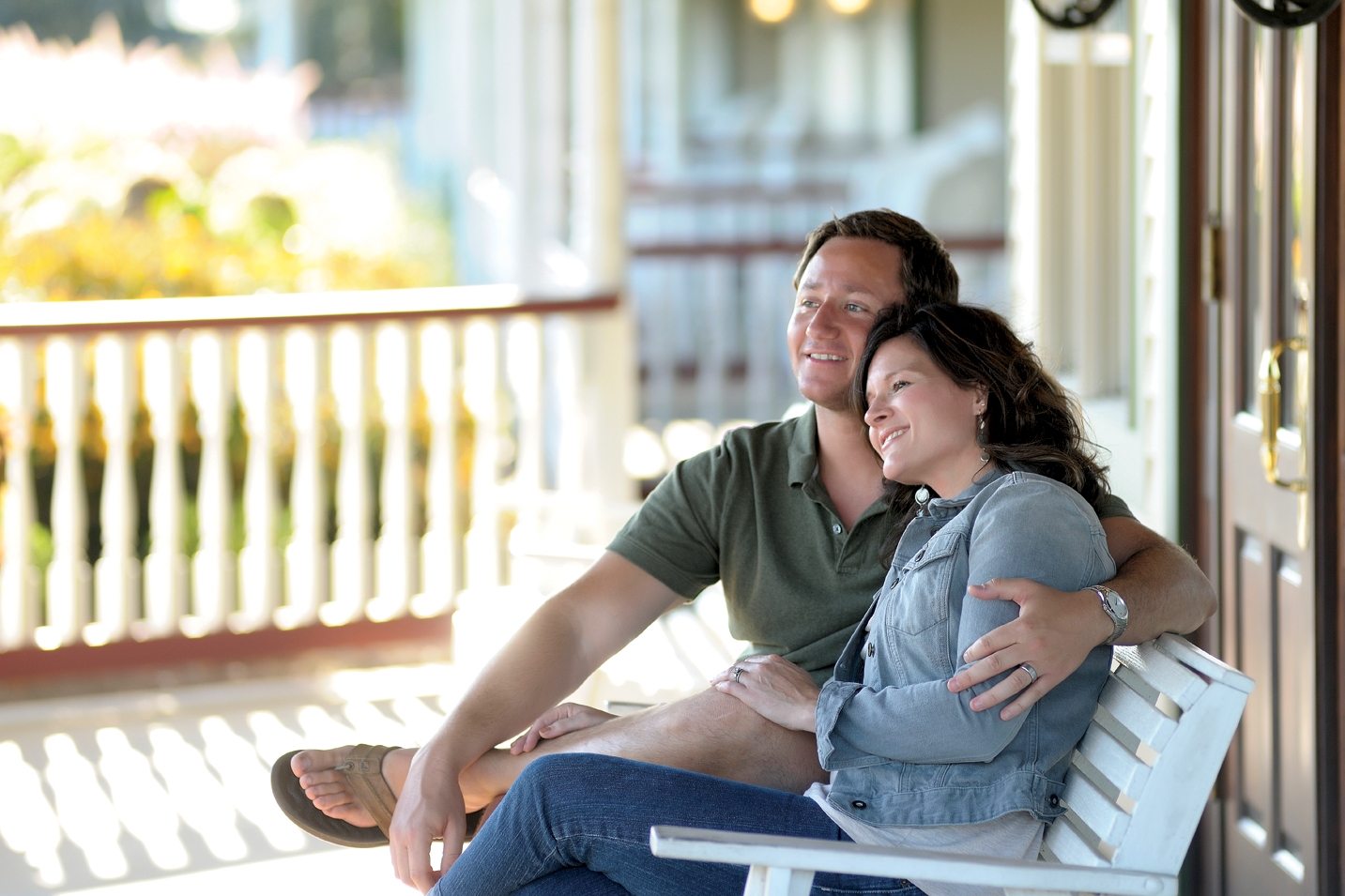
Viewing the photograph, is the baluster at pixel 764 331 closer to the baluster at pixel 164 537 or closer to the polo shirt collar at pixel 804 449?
the baluster at pixel 164 537

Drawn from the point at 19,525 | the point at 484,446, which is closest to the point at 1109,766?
the point at 484,446

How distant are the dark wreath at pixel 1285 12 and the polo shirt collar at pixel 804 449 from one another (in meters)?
0.82

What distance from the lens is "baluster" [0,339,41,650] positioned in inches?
157

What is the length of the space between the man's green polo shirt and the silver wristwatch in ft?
1.31

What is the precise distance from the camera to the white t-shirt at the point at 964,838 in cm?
161

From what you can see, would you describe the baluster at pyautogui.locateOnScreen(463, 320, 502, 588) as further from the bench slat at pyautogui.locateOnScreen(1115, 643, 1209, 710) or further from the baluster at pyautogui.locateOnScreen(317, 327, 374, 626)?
the bench slat at pyautogui.locateOnScreen(1115, 643, 1209, 710)

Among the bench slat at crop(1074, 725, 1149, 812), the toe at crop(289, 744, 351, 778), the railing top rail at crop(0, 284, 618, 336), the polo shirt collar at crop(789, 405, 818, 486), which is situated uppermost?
the railing top rail at crop(0, 284, 618, 336)

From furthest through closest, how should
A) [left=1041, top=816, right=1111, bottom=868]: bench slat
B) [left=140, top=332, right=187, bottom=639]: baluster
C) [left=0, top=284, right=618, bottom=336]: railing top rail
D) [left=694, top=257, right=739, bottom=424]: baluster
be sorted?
[left=694, top=257, right=739, bottom=424]: baluster < [left=140, top=332, right=187, bottom=639]: baluster < [left=0, top=284, right=618, bottom=336]: railing top rail < [left=1041, top=816, right=1111, bottom=868]: bench slat

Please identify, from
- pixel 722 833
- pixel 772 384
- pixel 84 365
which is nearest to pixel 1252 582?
pixel 722 833

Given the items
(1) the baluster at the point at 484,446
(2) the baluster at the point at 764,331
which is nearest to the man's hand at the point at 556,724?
(1) the baluster at the point at 484,446

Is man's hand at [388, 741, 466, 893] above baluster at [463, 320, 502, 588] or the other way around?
the other way around

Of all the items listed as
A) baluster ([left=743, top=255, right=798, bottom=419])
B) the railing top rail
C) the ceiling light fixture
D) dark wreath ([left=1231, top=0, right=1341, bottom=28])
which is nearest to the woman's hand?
dark wreath ([left=1231, top=0, right=1341, bottom=28])

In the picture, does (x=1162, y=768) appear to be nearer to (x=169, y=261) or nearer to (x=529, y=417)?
(x=529, y=417)

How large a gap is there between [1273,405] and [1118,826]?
1081 millimetres
